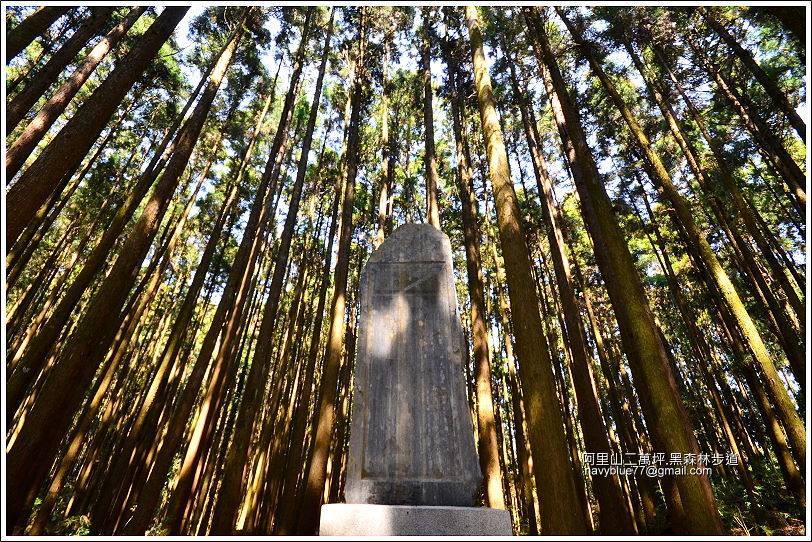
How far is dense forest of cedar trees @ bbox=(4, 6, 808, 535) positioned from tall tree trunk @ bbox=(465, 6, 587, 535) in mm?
18

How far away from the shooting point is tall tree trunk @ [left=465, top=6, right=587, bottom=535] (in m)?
2.46

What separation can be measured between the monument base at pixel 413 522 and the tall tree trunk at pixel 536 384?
0.50 metres

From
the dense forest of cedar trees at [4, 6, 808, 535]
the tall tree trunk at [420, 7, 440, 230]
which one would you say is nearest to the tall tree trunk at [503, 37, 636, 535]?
the dense forest of cedar trees at [4, 6, 808, 535]

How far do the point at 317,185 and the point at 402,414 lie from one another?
36.8ft

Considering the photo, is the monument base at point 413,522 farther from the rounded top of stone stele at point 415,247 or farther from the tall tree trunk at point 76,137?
the tall tree trunk at point 76,137

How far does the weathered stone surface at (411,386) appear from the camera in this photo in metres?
2.57

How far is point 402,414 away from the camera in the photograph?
283 cm

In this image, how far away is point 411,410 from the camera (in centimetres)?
283

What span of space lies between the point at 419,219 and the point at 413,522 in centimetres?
1191

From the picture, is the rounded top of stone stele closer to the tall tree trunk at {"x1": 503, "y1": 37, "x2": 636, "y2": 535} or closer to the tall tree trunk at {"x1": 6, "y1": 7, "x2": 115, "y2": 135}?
the tall tree trunk at {"x1": 503, "y1": 37, "x2": 636, "y2": 535}

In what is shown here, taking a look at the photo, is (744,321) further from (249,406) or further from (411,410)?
(249,406)

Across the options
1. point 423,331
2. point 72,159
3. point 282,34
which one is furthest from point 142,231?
point 282,34

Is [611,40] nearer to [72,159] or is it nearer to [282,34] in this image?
[282,34]

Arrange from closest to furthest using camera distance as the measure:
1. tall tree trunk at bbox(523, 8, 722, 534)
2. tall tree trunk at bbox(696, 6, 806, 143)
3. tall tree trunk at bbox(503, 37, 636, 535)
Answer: tall tree trunk at bbox(523, 8, 722, 534)
tall tree trunk at bbox(503, 37, 636, 535)
tall tree trunk at bbox(696, 6, 806, 143)
